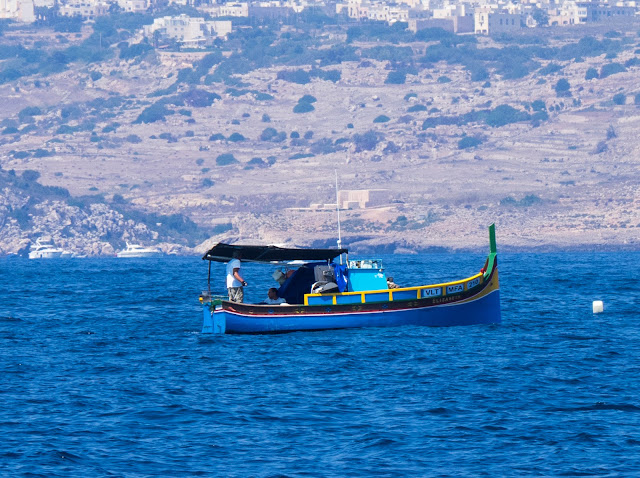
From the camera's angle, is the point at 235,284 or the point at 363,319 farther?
the point at 363,319

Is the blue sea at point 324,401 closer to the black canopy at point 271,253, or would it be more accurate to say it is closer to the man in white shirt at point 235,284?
the man in white shirt at point 235,284

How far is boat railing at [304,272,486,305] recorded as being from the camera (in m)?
53.9

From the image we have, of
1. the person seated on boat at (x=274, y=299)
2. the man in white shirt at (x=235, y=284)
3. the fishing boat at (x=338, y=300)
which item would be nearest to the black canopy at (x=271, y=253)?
the fishing boat at (x=338, y=300)

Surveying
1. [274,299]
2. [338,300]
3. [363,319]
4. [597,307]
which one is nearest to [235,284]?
[274,299]

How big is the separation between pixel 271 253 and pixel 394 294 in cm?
531

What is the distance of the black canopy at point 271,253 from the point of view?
54938mm

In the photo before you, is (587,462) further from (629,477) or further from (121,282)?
(121,282)

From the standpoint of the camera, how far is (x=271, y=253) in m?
55.8

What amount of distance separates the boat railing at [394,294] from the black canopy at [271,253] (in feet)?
6.78

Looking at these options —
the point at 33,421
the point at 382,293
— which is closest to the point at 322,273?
the point at 382,293

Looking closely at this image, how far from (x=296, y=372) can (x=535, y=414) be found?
33.5 ft

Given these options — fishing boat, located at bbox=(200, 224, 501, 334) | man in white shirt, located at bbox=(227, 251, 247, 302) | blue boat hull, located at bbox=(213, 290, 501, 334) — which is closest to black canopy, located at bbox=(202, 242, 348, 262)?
fishing boat, located at bbox=(200, 224, 501, 334)

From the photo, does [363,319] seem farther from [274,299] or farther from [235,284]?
[235,284]

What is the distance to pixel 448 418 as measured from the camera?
1469 inches
